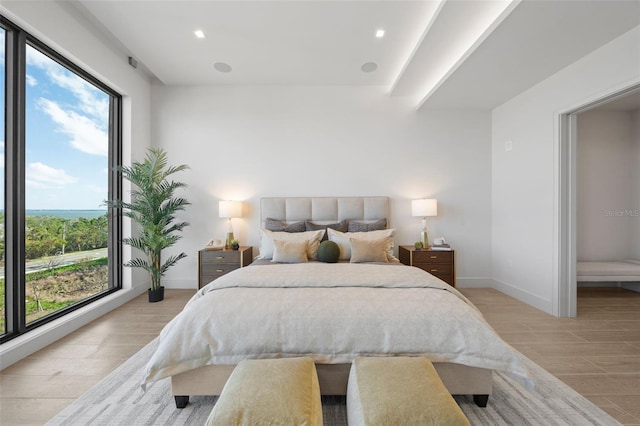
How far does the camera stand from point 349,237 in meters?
3.47

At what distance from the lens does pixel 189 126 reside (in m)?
4.23

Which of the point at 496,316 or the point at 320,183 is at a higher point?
the point at 320,183

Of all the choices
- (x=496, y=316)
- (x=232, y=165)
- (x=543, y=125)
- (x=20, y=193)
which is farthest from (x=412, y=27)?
(x=20, y=193)

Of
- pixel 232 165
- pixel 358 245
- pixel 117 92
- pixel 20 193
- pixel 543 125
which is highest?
pixel 117 92

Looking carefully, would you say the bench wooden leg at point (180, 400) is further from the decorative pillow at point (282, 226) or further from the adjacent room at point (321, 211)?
the decorative pillow at point (282, 226)

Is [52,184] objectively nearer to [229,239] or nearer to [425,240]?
[229,239]

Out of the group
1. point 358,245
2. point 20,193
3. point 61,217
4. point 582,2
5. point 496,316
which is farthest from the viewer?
point 358,245

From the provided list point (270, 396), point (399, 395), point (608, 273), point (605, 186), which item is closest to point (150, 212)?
point (270, 396)

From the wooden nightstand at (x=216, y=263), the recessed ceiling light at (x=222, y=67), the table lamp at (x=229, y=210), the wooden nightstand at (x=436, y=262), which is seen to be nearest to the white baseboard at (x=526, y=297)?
the wooden nightstand at (x=436, y=262)

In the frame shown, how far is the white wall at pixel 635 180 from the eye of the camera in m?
4.05

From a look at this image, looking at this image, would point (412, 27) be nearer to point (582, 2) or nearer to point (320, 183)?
point (582, 2)

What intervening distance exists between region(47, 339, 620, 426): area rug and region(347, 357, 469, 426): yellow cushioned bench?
0.39 metres

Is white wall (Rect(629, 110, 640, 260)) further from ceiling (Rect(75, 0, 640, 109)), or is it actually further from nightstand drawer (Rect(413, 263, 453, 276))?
nightstand drawer (Rect(413, 263, 453, 276))

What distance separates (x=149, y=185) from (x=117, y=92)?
1355 millimetres
